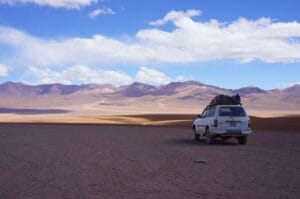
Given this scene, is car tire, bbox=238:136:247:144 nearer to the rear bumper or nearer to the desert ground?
the rear bumper

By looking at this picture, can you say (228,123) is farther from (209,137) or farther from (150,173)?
(150,173)

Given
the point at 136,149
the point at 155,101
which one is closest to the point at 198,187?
the point at 136,149

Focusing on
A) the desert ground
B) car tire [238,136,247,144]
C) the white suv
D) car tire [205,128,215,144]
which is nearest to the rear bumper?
the white suv

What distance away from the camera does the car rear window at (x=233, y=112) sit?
78.1 feet

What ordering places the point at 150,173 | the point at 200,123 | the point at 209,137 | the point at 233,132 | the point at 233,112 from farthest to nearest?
the point at 200,123 → the point at 209,137 → the point at 233,112 → the point at 233,132 → the point at 150,173

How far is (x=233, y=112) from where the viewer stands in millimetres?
23859

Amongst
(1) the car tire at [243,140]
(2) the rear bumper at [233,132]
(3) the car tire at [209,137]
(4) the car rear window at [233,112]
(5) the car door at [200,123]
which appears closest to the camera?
(2) the rear bumper at [233,132]

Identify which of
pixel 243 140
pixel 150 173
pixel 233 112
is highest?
pixel 233 112

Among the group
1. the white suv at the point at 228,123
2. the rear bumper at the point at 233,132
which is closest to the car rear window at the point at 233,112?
the white suv at the point at 228,123

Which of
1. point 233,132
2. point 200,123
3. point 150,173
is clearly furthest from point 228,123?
point 150,173

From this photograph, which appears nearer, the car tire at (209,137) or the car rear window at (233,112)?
the car rear window at (233,112)

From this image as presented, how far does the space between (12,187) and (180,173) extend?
4197 millimetres

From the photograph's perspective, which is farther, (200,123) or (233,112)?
(200,123)

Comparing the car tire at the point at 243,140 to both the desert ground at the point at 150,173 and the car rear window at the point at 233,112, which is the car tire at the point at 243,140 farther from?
the desert ground at the point at 150,173
